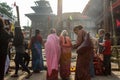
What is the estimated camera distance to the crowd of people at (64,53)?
8.48 metres

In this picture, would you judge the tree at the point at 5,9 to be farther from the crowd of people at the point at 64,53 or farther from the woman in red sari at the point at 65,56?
the woman in red sari at the point at 65,56

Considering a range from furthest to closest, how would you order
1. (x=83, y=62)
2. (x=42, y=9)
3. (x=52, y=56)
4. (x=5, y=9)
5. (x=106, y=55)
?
(x=42, y=9)
(x=5, y=9)
(x=106, y=55)
(x=52, y=56)
(x=83, y=62)

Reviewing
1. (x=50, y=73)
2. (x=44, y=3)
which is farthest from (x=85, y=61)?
(x=44, y=3)

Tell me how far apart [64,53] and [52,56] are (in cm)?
58

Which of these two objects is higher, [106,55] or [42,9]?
[42,9]

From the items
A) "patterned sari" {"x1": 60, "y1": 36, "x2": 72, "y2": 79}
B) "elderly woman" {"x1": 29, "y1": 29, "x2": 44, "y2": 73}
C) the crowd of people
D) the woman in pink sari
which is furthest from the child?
"elderly woman" {"x1": 29, "y1": 29, "x2": 44, "y2": 73}

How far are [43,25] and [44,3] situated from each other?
13691 millimetres

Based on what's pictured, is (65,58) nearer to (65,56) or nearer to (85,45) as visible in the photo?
(65,56)

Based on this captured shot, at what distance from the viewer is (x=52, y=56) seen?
9.83m

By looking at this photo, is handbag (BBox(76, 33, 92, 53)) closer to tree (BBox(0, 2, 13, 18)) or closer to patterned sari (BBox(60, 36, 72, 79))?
patterned sari (BBox(60, 36, 72, 79))

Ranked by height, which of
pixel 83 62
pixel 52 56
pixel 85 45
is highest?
pixel 85 45

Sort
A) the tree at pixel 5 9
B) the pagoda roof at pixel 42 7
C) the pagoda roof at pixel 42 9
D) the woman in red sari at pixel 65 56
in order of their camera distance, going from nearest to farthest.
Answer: the woman in red sari at pixel 65 56 → the tree at pixel 5 9 → the pagoda roof at pixel 42 9 → the pagoda roof at pixel 42 7

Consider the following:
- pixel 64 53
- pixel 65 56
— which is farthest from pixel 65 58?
pixel 64 53

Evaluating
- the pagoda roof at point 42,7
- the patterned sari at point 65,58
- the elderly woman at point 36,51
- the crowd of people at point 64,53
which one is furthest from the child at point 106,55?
the pagoda roof at point 42,7
